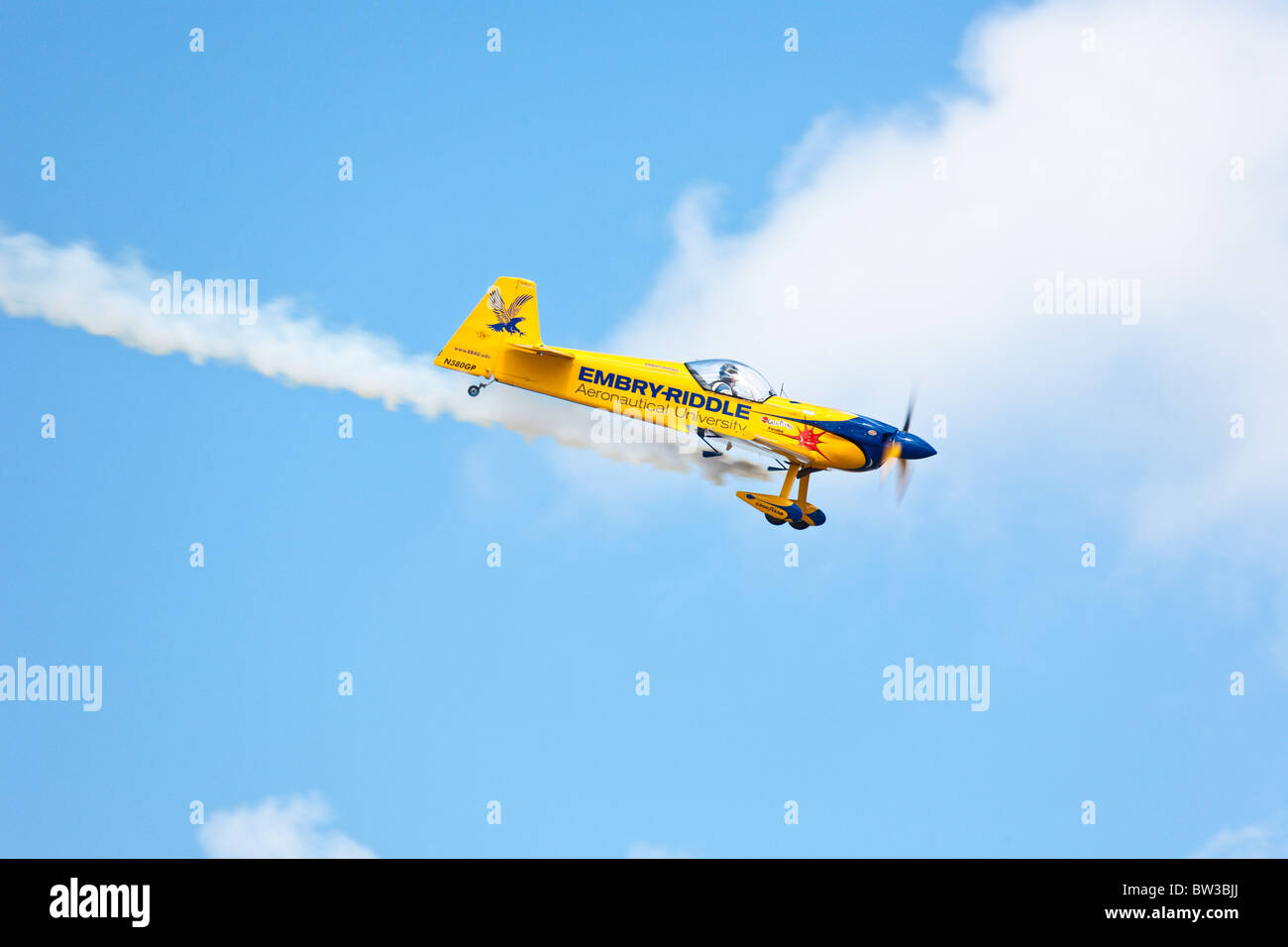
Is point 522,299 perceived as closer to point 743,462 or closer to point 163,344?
point 743,462

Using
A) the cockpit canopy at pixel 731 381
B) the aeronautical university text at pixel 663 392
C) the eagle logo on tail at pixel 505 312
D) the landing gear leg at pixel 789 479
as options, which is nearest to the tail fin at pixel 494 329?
the eagle logo on tail at pixel 505 312

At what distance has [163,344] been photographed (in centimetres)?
3762

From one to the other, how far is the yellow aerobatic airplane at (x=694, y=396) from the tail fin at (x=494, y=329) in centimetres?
2

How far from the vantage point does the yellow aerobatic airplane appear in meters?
35.1

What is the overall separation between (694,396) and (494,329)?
4.28 metres

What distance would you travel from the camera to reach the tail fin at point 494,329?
35781 millimetres

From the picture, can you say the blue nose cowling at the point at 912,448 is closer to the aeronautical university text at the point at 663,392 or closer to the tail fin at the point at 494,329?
the aeronautical university text at the point at 663,392

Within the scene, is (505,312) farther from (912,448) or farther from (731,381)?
(912,448)

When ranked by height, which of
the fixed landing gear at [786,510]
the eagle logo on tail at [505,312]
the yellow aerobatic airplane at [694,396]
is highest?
the eagle logo on tail at [505,312]

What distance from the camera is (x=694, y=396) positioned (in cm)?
3531
